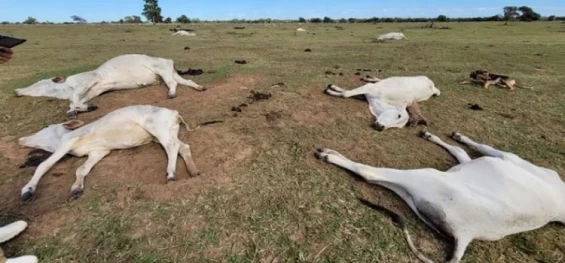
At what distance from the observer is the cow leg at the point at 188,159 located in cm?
409

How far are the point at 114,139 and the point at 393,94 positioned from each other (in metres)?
4.55

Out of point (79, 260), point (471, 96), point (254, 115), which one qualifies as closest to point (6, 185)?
point (79, 260)

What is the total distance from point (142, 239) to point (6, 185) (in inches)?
78.7

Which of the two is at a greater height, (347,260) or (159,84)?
(159,84)

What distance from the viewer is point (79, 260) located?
9.59 feet

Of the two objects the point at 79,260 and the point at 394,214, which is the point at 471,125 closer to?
the point at 394,214

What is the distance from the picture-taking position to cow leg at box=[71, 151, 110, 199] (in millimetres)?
3721

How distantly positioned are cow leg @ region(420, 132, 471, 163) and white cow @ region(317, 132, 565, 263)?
27.4 inches

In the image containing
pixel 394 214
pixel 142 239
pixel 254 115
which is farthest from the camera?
pixel 254 115

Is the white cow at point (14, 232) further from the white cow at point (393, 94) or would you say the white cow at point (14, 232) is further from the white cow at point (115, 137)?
the white cow at point (393, 94)

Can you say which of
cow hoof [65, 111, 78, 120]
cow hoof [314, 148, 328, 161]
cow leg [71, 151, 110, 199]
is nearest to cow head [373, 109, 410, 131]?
cow hoof [314, 148, 328, 161]

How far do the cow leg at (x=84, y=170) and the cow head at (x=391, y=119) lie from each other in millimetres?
3741

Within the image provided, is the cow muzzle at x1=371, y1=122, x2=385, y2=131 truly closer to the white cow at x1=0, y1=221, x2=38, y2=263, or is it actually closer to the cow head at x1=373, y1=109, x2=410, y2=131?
the cow head at x1=373, y1=109, x2=410, y2=131

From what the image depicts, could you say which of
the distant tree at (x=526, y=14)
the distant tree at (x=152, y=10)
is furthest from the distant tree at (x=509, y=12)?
the distant tree at (x=152, y=10)
